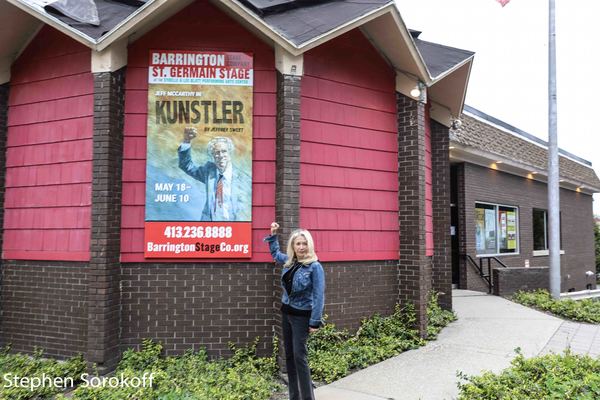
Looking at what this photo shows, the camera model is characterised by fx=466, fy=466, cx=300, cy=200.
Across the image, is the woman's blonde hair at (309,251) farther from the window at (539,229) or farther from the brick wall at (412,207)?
the window at (539,229)

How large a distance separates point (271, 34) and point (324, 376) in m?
4.10

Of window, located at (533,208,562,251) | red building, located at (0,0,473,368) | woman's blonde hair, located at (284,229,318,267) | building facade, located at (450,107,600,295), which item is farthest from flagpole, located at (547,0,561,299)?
woman's blonde hair, located at (284,229,318,267)

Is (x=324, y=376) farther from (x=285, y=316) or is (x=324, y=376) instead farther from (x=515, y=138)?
(x=515, y=138)

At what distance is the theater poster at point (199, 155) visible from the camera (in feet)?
19.5

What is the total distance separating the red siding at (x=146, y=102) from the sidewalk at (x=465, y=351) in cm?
200

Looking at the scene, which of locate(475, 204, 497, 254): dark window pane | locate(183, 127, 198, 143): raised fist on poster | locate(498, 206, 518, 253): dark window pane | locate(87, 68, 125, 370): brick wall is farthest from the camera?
locate(498, 206, 518, 253): dark window pane

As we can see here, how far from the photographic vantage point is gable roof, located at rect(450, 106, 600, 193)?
12.9 metres

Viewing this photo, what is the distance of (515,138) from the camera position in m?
16.8

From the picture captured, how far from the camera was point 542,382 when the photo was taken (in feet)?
15.0

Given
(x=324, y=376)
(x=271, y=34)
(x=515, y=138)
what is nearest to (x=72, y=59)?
(x=271, y=34)

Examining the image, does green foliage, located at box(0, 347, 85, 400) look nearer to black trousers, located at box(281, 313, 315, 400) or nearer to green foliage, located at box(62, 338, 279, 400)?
green foliage, located at box(62, 338, 279, 400)

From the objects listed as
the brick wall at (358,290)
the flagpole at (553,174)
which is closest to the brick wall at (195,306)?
the brick wall at (358,290)

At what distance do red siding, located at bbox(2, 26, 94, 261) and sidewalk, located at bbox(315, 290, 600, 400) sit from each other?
387cm

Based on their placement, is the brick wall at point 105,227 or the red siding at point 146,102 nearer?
the brick wall at point 105,227
